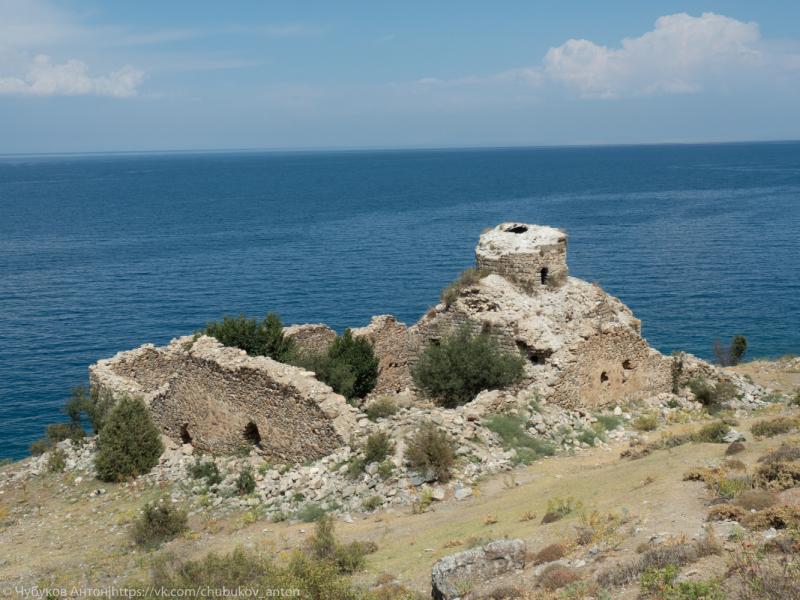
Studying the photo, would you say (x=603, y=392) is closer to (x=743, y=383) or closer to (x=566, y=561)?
(x=743, y=383)

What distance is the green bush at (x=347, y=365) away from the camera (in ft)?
64.5

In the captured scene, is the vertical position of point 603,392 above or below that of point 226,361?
below

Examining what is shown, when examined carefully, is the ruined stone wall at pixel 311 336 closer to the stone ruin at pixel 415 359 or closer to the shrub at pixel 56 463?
the stone ruin at pixel 415 359

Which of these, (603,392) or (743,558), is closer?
(743,558)

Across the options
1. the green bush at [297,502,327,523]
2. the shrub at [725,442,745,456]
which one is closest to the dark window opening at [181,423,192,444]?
the green bush at [297,502,327,523]

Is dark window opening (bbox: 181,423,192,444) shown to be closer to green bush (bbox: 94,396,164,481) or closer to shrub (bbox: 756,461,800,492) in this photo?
green bush (bbox: 94,396,164,481)

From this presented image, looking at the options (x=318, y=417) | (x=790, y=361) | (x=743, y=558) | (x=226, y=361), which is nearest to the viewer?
(x=743, y=558)

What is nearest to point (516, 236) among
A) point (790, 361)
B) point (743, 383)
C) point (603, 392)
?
point (603, 392)

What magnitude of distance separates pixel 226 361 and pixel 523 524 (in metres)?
9.34

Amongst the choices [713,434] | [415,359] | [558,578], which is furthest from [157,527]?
[713,434]

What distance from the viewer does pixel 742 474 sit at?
427 inches

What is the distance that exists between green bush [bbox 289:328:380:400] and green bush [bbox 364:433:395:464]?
17.9 ft

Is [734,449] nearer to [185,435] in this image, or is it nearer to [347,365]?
[347,365]

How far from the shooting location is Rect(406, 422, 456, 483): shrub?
13.6 m
